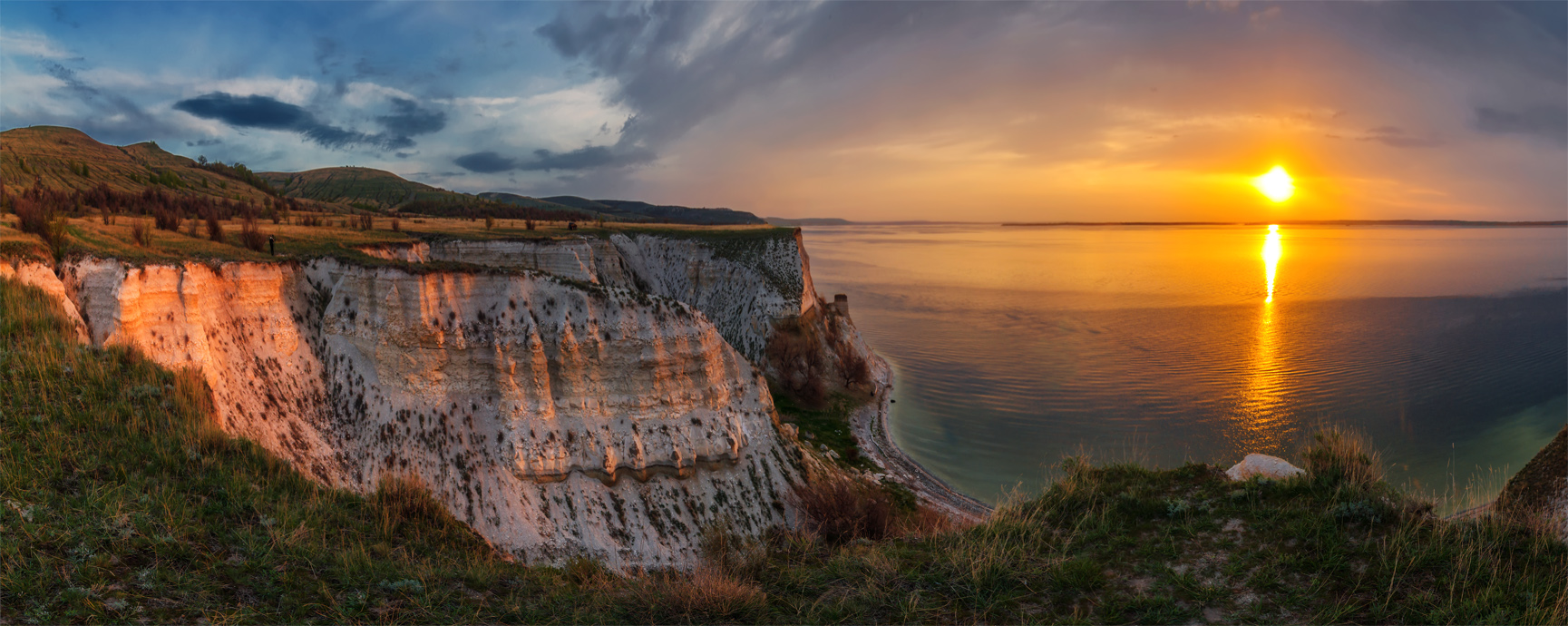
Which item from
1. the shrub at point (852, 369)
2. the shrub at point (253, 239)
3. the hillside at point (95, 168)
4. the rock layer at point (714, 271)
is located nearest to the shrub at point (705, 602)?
the shrub at point (253, 239)

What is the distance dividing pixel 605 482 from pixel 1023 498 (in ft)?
47.7

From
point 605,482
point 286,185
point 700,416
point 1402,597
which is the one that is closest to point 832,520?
point 700,416

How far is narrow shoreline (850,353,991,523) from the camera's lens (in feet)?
89.9

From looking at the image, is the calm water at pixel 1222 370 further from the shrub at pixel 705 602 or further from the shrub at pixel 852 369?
the shrub at pixel 705 602

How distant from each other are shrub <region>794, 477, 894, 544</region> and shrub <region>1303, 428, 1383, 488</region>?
9578 mm

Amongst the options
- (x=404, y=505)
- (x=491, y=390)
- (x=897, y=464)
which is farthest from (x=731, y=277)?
(x=404, y=505)

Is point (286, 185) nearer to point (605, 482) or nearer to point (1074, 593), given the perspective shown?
point (605, 482)

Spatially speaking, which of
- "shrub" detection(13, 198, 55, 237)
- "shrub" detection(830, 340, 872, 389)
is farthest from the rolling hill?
"shrub" detection(830, 340, 872, 389)

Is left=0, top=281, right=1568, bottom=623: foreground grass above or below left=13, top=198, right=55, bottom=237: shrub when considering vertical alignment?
below

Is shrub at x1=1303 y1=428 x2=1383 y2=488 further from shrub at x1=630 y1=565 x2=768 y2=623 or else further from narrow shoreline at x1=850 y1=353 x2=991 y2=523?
narrow shoreline at x1=850 y1=353 x2=991 y2=523

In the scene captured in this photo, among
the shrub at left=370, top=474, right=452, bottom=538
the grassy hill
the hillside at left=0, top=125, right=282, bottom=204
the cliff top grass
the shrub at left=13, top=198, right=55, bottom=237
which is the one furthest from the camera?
the grassy hill

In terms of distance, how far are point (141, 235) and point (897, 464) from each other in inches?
1200

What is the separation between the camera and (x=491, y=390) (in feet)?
63.3

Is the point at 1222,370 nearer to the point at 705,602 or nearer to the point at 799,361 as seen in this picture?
the point at 799,361
